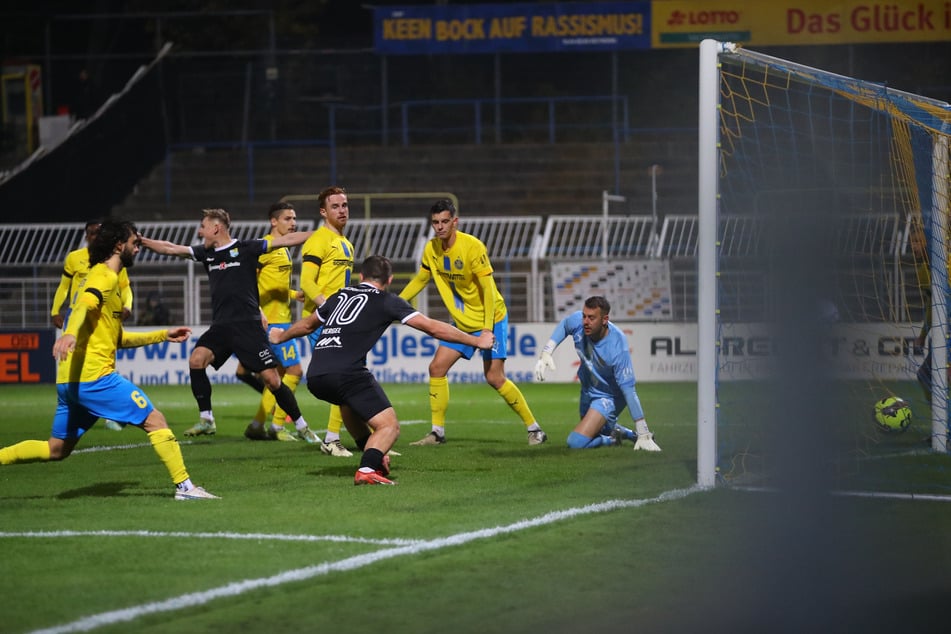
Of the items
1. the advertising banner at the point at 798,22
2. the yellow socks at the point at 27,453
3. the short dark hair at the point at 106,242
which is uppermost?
the advertising banner at the point at 798,22

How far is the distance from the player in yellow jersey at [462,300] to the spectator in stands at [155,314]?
1154 cm

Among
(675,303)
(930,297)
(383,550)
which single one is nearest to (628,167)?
(675,303)

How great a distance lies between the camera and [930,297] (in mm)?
11828

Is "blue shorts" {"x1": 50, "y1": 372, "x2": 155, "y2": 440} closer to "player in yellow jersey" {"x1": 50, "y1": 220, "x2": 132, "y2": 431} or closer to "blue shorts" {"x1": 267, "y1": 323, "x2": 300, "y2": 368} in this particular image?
"player in yellow jersey" {"x1": 50, "y1": 220, "x2": 132, "y2": 431}

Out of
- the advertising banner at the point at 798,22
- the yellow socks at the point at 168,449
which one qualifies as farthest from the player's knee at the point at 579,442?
the advertising banner at the point at 798,22

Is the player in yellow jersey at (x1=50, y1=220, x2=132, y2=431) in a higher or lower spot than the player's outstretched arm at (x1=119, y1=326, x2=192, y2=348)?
higher

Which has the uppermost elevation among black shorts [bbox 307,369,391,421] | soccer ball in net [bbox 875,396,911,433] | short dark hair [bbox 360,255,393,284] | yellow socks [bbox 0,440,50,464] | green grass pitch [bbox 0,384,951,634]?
short dark hair [bbox 360,255,393,284]

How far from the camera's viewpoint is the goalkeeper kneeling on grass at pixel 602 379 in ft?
38.1

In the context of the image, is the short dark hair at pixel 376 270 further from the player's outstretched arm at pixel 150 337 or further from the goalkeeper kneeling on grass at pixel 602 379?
the goalkeeper kneeling on grass at pixel 602 379

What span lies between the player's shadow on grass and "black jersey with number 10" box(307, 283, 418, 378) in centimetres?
155

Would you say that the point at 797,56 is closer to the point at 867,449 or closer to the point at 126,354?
the point at 126,354

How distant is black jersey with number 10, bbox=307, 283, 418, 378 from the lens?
9.47 m

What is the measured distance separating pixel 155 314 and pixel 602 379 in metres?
13.1

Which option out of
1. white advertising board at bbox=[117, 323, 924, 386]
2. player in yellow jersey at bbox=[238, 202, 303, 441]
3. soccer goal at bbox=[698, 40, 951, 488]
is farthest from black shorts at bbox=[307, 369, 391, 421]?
white advertising board at bbox=[117, 323, 924, 386]
